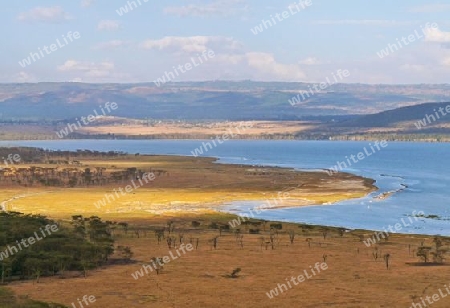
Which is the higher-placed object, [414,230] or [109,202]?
[109,202]

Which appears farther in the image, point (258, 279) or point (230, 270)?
point (230, 270)

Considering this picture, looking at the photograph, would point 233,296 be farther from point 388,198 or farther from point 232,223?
point 388,198

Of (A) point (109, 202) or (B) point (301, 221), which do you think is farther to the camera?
(A) point (109, 202)

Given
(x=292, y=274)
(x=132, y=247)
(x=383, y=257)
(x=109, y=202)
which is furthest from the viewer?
(x=109, y=202)

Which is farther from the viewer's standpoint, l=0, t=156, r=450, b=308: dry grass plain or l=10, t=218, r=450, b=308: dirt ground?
l=0, t=156, r=450, b=308: dry grass plain

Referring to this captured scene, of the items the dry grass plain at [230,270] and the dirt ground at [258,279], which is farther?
the dry grass plain at [230,270]

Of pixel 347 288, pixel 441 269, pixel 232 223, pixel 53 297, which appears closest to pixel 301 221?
pixel 232 223

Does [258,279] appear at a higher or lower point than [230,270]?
lower

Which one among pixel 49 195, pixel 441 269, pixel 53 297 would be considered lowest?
pixel 441 269

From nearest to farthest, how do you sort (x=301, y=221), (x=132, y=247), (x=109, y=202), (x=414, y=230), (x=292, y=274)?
(x=292, y=274), (x=132, y=247), (x=414, y=230), (x=301, y=221), (x=109, y=202)
